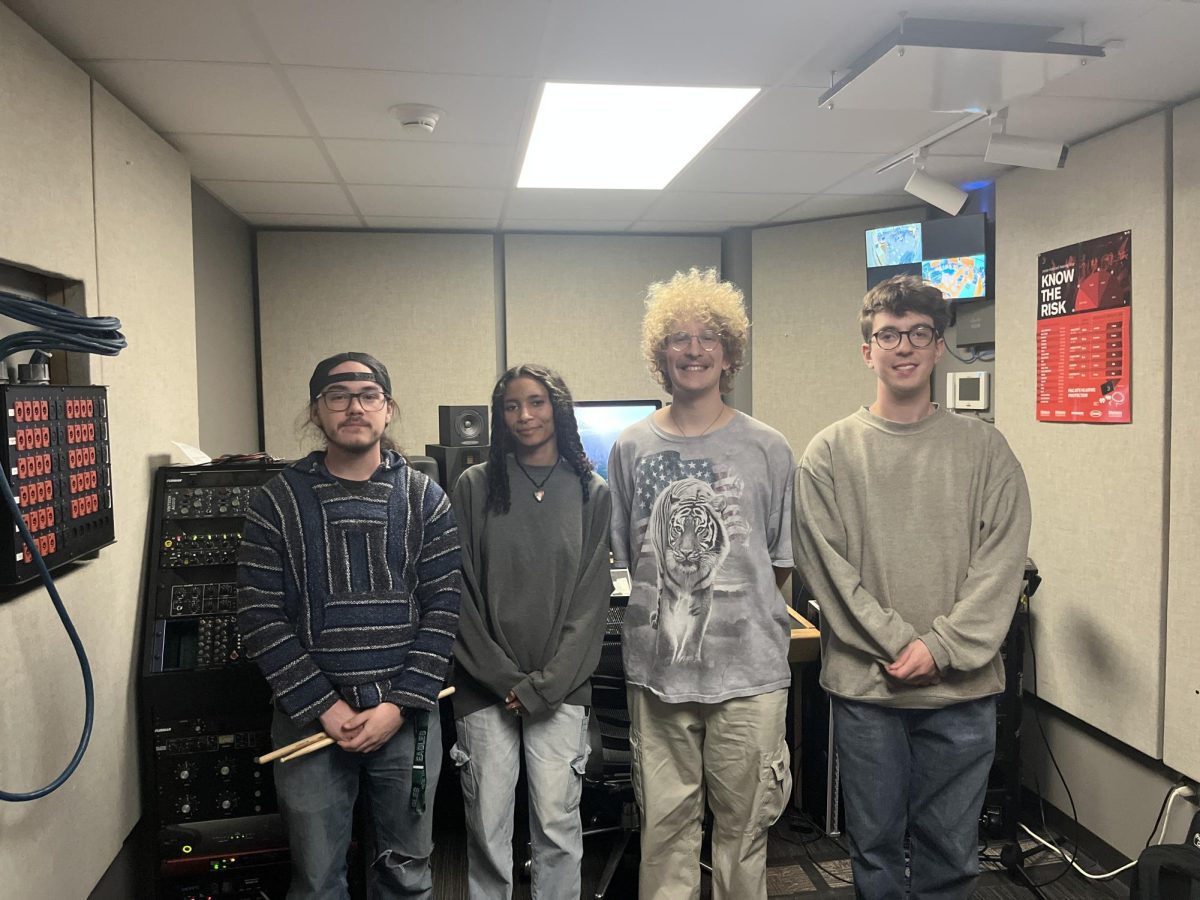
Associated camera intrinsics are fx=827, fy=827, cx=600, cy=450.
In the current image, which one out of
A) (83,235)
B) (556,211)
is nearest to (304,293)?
(556,211)

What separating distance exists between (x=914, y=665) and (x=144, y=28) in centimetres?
210

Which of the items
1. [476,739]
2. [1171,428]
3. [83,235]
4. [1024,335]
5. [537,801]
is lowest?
[537,801]

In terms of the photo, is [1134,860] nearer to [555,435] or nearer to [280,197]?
[555,435]

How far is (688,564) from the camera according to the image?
1.83m

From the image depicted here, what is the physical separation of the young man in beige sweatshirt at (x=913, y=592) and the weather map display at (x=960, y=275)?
140cm

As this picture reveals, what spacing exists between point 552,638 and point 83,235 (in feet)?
4.71

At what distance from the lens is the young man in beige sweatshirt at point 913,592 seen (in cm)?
180

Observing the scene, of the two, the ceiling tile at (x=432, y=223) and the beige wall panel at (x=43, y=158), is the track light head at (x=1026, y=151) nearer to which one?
the ceiling tile at (x=432, y=223)

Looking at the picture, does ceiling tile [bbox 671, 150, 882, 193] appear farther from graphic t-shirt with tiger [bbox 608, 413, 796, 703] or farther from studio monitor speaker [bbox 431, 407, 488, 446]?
graphic t-shirt with tiger [bbox 608, 413, 796, 703]

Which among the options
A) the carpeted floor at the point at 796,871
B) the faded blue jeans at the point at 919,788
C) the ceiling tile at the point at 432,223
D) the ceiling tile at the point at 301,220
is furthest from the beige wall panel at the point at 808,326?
the faded blue jeans at the point at 919,788

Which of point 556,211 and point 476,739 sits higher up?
point 556,211

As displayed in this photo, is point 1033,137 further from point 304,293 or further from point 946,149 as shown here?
Result: point 304,293

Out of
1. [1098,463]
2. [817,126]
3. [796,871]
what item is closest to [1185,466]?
[1098,463]

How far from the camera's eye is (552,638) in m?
1.85
